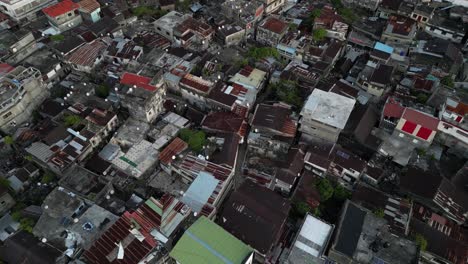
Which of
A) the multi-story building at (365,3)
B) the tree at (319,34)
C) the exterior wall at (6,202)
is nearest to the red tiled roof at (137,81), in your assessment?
the exterior wall at (6,202)

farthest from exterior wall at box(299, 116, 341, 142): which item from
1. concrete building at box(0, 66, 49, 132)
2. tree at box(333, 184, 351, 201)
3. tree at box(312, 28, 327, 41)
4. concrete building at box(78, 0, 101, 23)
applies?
concrete building at box(78, 0, 101, 23)

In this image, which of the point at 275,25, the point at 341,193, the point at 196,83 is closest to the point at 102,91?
the point at 196,83

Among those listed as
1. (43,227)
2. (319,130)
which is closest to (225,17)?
(319,130)

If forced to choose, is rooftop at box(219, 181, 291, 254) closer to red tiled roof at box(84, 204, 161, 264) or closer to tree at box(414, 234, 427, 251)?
red tiled roof at box(84, 204, 161, 264)

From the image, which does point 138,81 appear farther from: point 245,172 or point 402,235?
point 402,235

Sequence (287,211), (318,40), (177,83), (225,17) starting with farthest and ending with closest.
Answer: (225,17) → (318,40) → (177,83) → (287,211)

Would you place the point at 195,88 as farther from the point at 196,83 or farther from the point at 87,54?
the point at 87,54
